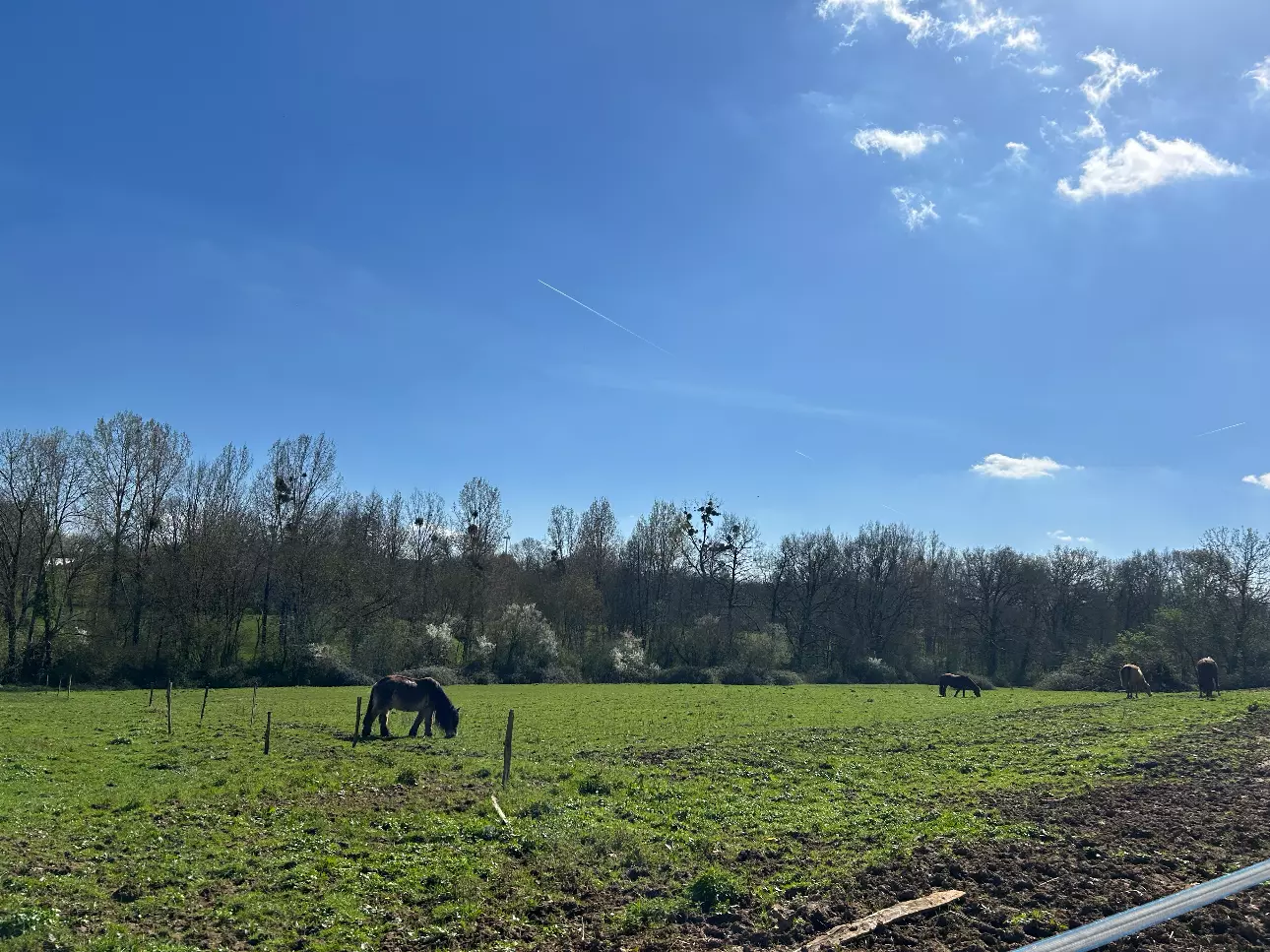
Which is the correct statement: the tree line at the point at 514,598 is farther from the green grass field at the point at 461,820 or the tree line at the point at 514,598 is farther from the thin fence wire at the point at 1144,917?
the thin fence wire at the point at 1144,917

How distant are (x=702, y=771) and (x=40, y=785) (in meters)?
12.6

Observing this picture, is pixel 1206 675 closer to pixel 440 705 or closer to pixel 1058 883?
pixel 440 705

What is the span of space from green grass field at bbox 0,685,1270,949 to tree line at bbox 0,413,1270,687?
26.6 meters

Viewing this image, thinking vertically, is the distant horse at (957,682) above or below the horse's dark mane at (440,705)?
below

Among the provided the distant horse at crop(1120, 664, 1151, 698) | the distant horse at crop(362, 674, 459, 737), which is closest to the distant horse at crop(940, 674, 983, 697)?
the distant horse at crop(1120, 664, 1151, 698)

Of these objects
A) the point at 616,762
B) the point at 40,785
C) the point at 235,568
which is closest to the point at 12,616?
the point at 235,568

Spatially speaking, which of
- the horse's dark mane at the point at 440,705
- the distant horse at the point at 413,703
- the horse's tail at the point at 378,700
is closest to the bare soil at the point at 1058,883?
the horse's dark mane at the point at 440,705

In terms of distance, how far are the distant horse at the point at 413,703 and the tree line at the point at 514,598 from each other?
89.9ft

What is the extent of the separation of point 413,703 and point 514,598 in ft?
135

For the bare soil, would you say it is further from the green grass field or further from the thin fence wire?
the thin fence wire

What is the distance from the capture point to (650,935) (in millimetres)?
7250

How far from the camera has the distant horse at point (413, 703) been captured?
71.3 ft

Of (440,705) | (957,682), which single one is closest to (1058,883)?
(440,705)

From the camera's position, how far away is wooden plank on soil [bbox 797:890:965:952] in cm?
673
